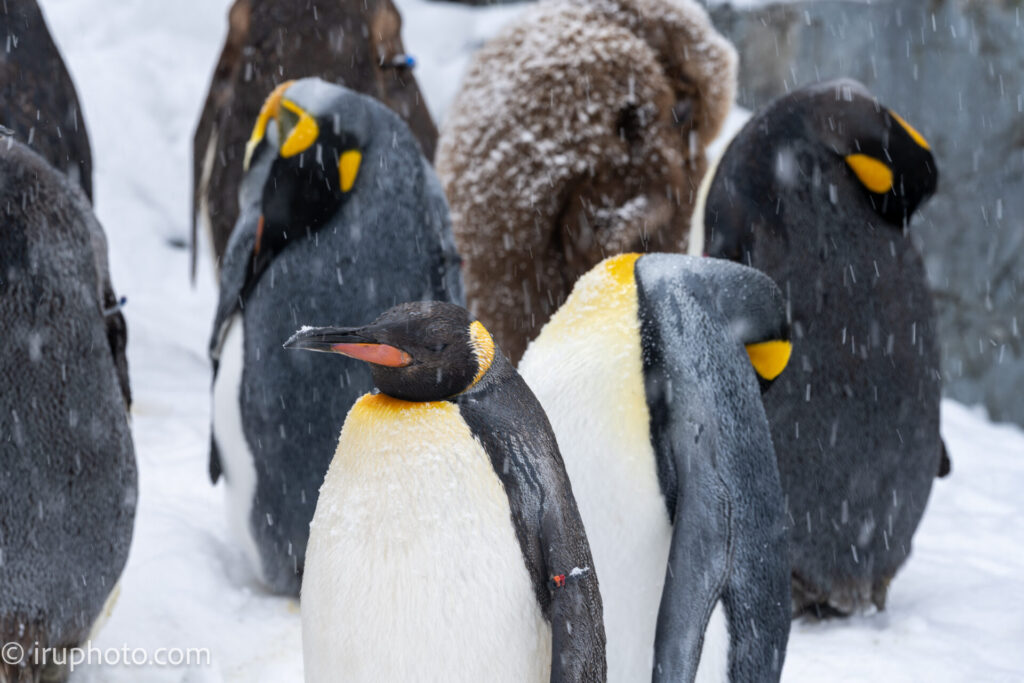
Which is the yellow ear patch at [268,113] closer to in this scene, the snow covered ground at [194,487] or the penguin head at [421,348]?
the snow covered ground at [194,487]

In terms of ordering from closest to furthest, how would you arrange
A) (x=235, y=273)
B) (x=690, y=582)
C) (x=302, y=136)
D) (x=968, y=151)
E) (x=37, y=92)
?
(x=690, y=582), (x=302, y=136), (x=235, y=273), (x=37, y=92), (x=968, y=151)

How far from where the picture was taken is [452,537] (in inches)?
37.9

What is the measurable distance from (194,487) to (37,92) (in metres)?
0.97

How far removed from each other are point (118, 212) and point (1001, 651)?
13.8 feet

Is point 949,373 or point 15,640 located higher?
point 15,640

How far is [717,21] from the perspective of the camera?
5449mm

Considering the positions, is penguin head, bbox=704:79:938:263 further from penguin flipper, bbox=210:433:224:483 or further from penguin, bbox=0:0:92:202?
penguin, bbox=0:0:92:202

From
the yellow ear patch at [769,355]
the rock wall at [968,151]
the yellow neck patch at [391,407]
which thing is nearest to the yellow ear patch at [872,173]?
the yellow ear patch at [769,355]

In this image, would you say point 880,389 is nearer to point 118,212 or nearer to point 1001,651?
point 1001,651

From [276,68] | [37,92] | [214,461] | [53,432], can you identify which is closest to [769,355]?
[53,432]

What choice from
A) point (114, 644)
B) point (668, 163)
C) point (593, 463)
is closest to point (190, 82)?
point (668, 163)

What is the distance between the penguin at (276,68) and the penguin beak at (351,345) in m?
2.50

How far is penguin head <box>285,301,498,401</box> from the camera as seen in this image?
0.92 metres

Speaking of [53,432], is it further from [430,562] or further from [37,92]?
[37,92]
